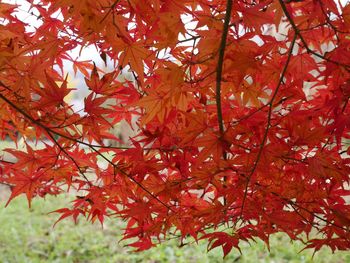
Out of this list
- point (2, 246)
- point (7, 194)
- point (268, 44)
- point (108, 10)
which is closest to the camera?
point (108, 10)

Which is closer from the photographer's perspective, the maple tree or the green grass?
the maple tree

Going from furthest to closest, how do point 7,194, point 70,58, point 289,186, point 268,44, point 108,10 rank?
point 7,194, point 70,58, point 289,186, point 268,44, point 108,10

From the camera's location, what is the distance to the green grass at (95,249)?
3.00 meters

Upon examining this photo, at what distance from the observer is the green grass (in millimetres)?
3002

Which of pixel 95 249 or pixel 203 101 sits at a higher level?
pixel 203 101

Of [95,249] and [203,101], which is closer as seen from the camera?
[203,101]

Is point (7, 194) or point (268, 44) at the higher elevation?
point (7, 194)

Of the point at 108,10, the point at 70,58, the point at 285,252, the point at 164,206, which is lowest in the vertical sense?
the point at 285,252

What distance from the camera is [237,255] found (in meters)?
3.06

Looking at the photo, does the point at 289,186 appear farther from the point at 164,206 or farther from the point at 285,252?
the point at 285,252

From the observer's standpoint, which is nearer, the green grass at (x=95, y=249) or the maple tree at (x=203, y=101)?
the maple tree at (x=203, y=101)

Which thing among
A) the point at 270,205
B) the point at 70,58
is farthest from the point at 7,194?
the point at 270,205

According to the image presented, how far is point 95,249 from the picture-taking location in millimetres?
3270

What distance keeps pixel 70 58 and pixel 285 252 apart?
8.12 feet
